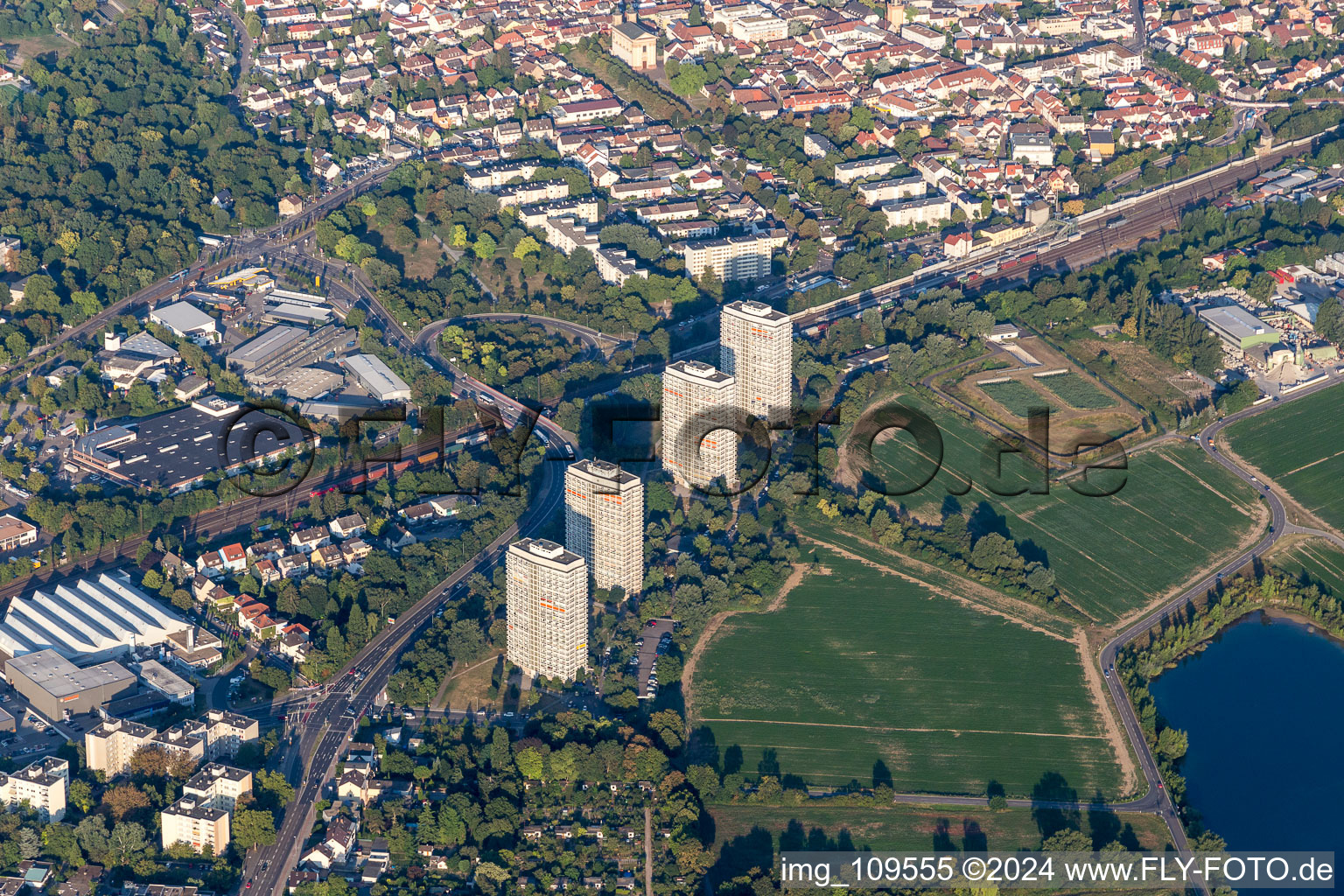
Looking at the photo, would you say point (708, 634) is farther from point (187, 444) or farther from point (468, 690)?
point (187, 444)

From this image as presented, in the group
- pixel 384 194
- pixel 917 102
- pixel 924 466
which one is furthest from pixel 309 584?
pixel 917 102

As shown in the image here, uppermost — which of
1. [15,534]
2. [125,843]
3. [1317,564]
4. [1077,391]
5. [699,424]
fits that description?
[699,424]

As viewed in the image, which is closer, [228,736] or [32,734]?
[228,736]

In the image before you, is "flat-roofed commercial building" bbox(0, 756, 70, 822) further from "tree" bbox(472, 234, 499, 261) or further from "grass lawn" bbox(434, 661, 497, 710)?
"tree" bbox(472, 234, 499, 261)

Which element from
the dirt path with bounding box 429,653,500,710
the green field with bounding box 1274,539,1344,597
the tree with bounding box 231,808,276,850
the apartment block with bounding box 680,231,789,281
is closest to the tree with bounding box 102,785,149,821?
the tree with bounding box 231,808,276,850

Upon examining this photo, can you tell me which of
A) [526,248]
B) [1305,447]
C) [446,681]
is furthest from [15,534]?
[1305,447]
